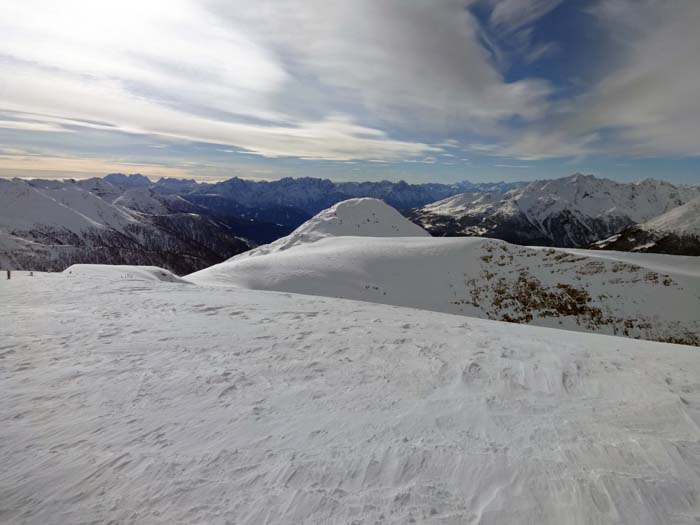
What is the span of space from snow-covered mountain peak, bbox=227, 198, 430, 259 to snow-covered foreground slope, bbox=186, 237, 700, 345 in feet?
189

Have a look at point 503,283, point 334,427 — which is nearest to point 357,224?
point 503,283

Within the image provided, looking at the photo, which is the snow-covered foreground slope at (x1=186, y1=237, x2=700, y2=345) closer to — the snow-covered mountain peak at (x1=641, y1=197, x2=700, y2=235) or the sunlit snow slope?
the sunlit snow slope

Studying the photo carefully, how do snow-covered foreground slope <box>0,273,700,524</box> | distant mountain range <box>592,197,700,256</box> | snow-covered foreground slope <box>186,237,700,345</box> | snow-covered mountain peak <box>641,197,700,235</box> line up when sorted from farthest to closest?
snow-covered mountain peak <box>641,197,700,235</box>, distant mountain range <box>592,197,700,256</box>, snow-covered foreground slope <box>186,237,700,345</box>, snow-covered foreground slope <box>0,273,700,524</box>

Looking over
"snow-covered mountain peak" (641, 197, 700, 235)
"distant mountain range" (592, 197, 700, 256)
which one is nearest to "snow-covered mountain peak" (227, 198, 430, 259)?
"distant mountain range" (592, 197, 700, 256)

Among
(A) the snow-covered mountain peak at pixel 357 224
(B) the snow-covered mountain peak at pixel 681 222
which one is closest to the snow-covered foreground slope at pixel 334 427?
(A) the snow-covered mountain peak at pixel 357 224

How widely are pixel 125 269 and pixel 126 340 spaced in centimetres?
1534

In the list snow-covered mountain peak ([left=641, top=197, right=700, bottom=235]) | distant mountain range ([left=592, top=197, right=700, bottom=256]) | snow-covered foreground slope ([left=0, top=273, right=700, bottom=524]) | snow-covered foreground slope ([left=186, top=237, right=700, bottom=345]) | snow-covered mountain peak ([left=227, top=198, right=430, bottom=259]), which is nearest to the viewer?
snow-covered foreground slope ([left=0, top=273, right=700, bottom=524])

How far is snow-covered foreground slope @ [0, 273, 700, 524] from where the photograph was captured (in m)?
3.67

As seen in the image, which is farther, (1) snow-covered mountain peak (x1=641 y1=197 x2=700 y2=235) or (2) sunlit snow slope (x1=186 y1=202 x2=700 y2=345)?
(1) snow-covered mountain peak (x1=641 y1=197 x2=700 y2=235)

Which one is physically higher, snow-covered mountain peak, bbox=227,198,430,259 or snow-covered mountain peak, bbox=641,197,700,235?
snow-covered mountain peak, bbox=641,197,700,235

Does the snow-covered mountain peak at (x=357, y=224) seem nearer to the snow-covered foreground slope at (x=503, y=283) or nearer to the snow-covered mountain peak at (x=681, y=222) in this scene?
the snow-covered foreground slope at (x=503, y=283)

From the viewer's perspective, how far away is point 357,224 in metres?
97.7

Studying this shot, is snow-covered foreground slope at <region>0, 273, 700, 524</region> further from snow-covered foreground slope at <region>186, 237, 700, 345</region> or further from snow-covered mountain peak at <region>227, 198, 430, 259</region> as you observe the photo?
snow-covered mountain peak at <region>227, 198, 430, 259</region>

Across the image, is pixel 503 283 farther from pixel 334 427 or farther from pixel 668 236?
pixel 668 236
